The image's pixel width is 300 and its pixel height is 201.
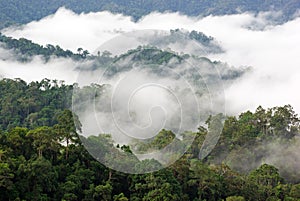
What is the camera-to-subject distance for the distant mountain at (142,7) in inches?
4390

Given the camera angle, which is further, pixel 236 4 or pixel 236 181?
pixel 236 4

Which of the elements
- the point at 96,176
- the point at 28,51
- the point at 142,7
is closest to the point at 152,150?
the point at 96,176

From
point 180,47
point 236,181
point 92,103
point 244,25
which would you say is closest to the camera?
point 92,103

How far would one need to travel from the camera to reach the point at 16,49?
6119 cm

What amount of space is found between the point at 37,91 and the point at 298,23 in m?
106

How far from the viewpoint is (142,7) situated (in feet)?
429

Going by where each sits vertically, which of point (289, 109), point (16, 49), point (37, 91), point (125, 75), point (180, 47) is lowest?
point (125, 75)

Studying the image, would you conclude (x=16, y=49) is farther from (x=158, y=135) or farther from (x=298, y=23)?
(x=298, y=23)

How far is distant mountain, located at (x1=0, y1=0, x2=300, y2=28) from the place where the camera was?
A: 112 m

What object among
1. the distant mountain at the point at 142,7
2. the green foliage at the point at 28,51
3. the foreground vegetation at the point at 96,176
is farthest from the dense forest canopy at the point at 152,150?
the distant mountain at the point at 142,7

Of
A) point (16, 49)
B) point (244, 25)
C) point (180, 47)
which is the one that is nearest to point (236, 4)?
point (244, 25)

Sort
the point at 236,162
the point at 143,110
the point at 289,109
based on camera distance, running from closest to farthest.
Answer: the point at 143,110, the point at 236,162, the point at 289,109

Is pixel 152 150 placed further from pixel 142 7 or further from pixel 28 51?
pixel 142 7

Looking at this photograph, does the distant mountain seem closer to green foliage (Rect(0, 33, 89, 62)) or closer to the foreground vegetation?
green foliage (Rect(0, 33, 89, 62))
